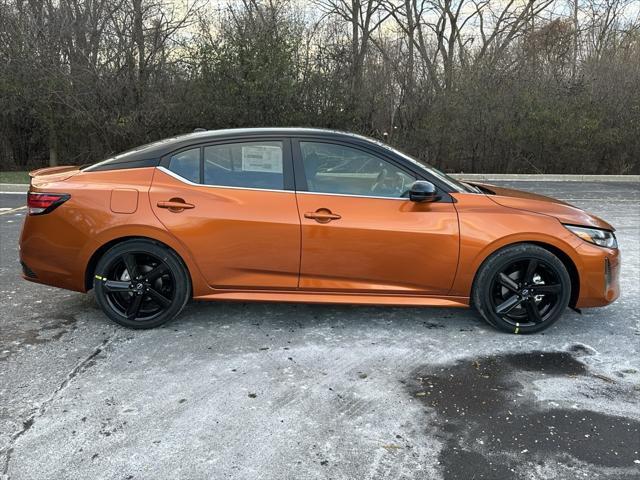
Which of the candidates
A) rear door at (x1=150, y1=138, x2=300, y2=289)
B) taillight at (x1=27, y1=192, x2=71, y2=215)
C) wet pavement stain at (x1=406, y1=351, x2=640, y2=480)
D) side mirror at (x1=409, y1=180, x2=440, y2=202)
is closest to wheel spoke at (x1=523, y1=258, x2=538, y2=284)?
wet pavement stain at (x1=406, y1=351, x2=640, y2=480)

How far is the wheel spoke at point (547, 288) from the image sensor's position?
163 inches

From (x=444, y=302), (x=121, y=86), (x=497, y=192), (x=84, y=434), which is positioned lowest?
(x=84, y=434)

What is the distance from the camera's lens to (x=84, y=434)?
2834mm

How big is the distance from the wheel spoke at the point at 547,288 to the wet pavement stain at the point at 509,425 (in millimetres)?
586

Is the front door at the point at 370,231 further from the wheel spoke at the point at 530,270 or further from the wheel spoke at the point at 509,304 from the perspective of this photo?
the wheel spoke at the point at 530,270

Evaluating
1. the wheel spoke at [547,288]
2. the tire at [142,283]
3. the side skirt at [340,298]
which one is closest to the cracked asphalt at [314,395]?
the tire at [142,283]

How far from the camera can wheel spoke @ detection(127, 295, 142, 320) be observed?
13.8 ft

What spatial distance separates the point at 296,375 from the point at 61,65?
1581 centimetres

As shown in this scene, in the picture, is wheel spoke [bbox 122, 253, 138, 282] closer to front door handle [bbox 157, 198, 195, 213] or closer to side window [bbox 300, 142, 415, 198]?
front door handle [bbox 157, 198, 195, 213]

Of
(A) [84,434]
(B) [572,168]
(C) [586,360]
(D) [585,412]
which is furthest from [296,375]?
(B) [572,168]

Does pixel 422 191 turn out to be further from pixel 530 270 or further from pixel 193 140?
pixel 193 140

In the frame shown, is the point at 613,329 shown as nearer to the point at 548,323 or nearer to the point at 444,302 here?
the point at 548,323

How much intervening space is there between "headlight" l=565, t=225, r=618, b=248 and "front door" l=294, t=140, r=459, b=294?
3.10ft

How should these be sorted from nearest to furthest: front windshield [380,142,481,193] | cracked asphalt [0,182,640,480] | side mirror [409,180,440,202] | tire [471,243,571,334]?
cracked asphalt [0,182,640,480] < side mirror [409,180,440,202] < tire [471,243,571,334] < front windshield [380,142,481,193]
